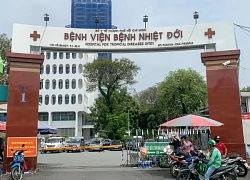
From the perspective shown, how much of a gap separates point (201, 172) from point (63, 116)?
186 ft

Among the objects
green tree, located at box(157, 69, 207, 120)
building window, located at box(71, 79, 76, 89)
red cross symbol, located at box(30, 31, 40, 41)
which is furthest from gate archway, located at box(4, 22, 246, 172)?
building window, located at box(71, 79, 76, 89)

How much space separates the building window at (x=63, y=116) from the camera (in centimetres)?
6419

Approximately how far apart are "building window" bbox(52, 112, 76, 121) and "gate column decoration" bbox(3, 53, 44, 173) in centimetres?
5089

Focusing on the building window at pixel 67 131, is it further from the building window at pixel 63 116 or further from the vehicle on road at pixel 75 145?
the vehicle on road at pixel 75 145

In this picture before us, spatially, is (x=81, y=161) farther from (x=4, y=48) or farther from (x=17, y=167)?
(x=4, y=48)

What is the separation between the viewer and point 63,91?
64.7 m

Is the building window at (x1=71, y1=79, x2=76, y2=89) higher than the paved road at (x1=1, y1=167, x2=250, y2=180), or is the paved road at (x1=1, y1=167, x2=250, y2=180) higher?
the building window at (x1=71, y1=79, x2=76, y2=89)

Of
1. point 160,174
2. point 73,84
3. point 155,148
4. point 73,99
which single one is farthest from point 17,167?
point 73,84

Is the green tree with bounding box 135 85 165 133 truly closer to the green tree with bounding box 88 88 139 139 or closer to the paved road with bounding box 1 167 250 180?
the green tree with bounding box 88 88 139 139

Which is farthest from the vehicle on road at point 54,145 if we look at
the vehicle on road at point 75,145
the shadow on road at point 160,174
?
the shadow on road at point 160,174

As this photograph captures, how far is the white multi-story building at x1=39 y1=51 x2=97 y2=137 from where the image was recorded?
6397 cm

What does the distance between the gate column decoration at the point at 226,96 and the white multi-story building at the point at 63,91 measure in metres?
51.3

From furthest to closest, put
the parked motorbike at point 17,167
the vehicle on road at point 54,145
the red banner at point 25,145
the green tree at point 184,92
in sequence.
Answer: the green tree at point 184,92 → the vehicle on road at point 54,145 → the red banner at point 25,145 → the parked motorbike at point 17,167

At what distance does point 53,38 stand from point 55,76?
50896mm
